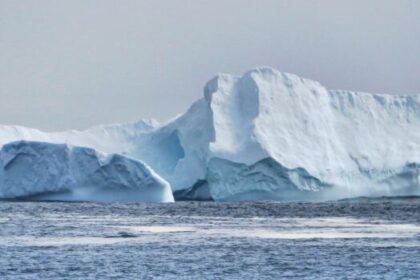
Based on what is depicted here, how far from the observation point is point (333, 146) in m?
48.3

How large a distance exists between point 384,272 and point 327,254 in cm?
345

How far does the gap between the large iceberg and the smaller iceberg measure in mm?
2413

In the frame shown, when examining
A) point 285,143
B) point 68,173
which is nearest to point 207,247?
point 68,173

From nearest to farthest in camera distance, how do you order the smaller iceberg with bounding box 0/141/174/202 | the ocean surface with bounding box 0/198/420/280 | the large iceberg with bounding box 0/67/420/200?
the ocean surface with bounding box 0/198/420/280 → the smaller iceberg with bounding box 0/141/174/202 → the large iceberg with bounding box 0/67/420/200

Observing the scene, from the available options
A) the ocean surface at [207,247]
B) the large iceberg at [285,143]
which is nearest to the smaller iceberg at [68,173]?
the large iceberg at [285,143]

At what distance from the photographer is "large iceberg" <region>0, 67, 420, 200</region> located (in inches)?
1751

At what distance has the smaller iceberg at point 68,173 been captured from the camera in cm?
4406

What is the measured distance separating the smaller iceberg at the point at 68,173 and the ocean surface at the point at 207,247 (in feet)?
15.8

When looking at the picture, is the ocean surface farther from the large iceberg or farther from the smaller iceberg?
the large iceberg

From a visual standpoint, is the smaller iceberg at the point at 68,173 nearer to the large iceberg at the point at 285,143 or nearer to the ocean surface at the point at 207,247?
the large iceberg at the point at 285,143

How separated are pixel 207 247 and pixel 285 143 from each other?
21.7m

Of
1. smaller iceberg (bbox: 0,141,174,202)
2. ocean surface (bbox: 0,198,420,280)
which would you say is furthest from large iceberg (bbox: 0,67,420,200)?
ocean surface (bbox: 0,198,420,280)

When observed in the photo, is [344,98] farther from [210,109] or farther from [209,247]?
[209,247]

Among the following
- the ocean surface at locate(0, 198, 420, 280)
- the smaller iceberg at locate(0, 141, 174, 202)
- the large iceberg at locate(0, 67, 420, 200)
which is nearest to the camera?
the ocean surface at locate(0, 198, 420, 280)
